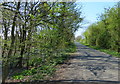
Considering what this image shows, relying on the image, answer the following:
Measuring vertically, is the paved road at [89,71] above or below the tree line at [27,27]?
below

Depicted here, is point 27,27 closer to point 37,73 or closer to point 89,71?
point 37,73

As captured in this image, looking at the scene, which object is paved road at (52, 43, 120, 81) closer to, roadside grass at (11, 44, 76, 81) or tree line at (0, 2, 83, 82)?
roadside grass at (11, 44, 76, 81)

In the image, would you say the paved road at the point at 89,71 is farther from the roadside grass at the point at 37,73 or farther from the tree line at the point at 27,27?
the tree line at the point at 27,27

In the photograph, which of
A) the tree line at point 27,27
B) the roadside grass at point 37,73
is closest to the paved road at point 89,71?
the roadside grass at point 37,73

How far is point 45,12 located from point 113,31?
31.9 ft

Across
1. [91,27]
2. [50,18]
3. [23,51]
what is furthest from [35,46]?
[91,27]

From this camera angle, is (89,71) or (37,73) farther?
(89,71)

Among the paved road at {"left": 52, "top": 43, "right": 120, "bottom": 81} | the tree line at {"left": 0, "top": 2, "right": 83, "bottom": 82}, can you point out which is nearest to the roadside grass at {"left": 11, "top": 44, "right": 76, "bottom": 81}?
the paved road at {"left": 52, "top": 43, "right": 120, "bottom": 81}

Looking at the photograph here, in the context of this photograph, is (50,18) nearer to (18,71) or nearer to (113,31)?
(18,71)

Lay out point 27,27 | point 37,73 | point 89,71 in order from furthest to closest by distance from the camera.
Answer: point 89,71 < point 37,73 < point 27,27

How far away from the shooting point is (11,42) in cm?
294

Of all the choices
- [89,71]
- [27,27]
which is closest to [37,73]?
[27,27]

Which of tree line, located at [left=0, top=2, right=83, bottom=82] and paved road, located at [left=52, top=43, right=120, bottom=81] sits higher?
tree line, located at [left=0, top=2, right=83, bottom=82]

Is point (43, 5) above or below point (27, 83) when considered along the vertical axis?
above
